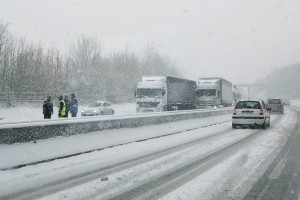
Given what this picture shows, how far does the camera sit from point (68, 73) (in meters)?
53.0

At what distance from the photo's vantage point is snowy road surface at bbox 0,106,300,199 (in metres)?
5.64

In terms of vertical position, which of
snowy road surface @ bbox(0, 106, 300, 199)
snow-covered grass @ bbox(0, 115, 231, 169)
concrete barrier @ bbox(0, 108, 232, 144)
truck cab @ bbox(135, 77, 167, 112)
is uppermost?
truck cab @ bbox(135, 77, 167, 112)

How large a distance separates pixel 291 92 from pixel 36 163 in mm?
178254

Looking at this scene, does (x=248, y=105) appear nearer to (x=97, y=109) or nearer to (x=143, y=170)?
(x=143, y=170)

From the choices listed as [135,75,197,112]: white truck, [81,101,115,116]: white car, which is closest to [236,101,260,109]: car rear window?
[135,75,197,112]: white truck

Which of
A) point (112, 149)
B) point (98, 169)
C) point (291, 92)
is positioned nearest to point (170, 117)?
point (112, 149)

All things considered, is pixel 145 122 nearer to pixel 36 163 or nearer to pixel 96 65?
pixel 36 163

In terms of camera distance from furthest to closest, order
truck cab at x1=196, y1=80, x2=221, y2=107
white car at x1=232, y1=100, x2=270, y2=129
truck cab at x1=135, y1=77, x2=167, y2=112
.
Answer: truck cab at x1=196, y1=80, x2=221, y2=107 < truck cab at x1=135, y1=77, x2=167, y2=112 < white car at x1=232, y1=100, x2=270, y2=129

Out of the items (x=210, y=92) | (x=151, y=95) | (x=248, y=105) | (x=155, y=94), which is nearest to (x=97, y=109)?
(x=151, y=95)

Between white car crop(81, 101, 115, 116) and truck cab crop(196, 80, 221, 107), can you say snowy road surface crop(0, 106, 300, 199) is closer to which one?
white car crop(81, 101, 115, 116)

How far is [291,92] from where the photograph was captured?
565 ft

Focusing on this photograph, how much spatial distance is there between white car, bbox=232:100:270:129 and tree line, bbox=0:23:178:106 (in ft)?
78.0

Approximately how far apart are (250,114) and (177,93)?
17.7 meters

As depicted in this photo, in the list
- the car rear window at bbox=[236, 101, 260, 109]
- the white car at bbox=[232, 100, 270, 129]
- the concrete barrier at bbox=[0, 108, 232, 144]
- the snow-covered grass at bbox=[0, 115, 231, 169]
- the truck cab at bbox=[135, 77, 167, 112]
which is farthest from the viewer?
the truck cab at bbox=[135, 77, 167, 112]
